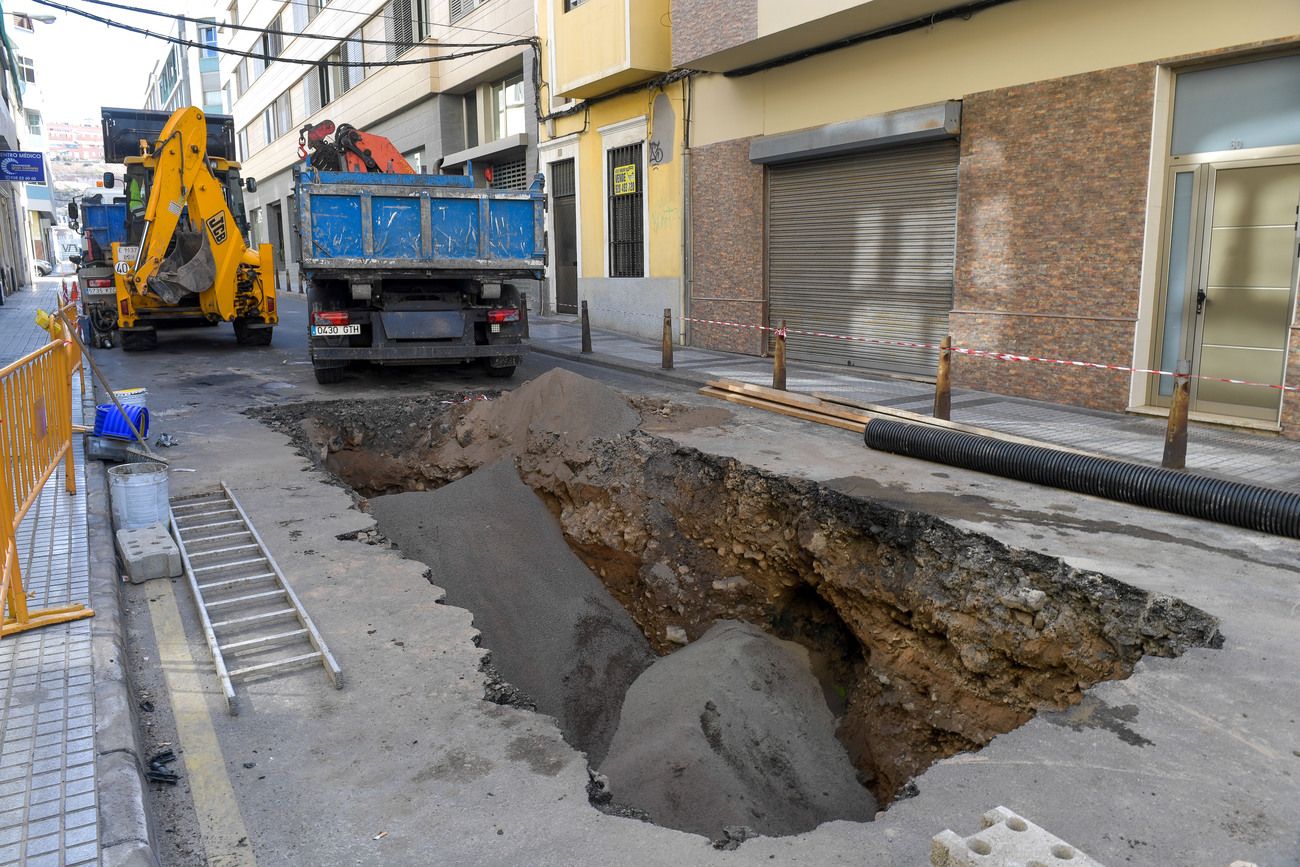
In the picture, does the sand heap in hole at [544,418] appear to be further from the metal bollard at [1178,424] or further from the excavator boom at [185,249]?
the excavator boom at [185,249]

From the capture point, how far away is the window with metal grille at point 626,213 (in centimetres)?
1822

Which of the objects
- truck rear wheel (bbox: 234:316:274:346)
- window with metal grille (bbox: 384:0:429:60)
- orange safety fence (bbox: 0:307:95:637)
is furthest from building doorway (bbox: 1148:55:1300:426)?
window with metal grille (bbox: 384:0:429:60)

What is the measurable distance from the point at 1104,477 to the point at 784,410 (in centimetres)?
396

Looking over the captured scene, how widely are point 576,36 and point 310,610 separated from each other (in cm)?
1602

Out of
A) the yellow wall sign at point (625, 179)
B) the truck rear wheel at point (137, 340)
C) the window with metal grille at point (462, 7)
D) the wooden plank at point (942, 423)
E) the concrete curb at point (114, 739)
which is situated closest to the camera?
the concrete curb at point (114, 739)

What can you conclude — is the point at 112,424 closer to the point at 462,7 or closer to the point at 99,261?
the point at 99,261

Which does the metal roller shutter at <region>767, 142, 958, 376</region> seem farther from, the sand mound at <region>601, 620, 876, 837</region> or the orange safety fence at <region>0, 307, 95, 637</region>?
the orange safety fence at <region>0, 307, 95, 637</region>

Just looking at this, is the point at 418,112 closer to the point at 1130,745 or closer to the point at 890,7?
the point at 890,7

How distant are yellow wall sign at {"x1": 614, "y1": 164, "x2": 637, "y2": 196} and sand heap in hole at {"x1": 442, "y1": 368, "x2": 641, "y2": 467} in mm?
10066

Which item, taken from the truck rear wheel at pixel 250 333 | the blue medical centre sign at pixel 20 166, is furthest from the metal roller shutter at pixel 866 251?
the blue medical centre sign at pixel 20 166

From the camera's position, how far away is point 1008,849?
244 cm

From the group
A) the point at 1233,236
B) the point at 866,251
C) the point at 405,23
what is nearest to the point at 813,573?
the point at 1233,236

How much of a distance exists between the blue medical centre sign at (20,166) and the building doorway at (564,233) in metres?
12.9

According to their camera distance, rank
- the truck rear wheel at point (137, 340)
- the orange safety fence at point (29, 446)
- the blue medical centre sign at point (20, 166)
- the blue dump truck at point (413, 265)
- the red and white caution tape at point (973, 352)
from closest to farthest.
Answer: the orange safety fence at point (29, 446), the red and white caution tape at point (973, 352), the blue dump truck at point (413, 265), the truck rear wheel at point (137, 340), the blue medical centre sign at point (20, 166)
